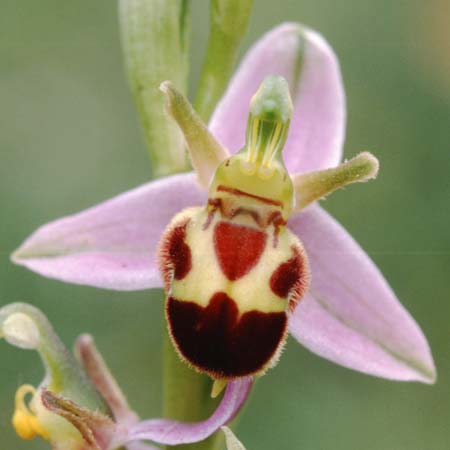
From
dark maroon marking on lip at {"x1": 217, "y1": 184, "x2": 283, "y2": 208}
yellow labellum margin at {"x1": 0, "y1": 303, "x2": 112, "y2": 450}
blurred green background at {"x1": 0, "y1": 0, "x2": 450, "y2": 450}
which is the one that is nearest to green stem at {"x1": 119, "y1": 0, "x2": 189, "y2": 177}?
dark maroon marking on lip at {"x1": 217, "y1": 184, "x2": 283, "y2": 208}

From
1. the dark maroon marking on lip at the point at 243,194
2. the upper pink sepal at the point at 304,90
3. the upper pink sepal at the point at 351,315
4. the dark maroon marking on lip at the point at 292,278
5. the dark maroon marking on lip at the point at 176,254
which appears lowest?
the upper pink sepal at the point at 351,315

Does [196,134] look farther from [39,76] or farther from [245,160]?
[39,76]

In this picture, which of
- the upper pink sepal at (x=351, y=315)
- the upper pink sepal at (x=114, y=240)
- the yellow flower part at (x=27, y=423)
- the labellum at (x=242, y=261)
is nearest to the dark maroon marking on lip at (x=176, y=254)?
the labellum at (x=242, y=261)

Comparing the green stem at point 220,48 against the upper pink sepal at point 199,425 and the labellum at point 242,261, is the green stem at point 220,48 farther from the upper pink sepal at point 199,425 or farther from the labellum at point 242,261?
the upper pink sepal at point 199,425

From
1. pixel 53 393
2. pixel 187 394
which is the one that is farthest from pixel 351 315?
pixel 53 393

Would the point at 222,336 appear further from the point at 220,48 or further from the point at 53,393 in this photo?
the point at 220,48

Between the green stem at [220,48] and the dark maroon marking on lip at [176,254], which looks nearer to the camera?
the dark maroon marking on lip at [176,254]

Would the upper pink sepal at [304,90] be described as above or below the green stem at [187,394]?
above

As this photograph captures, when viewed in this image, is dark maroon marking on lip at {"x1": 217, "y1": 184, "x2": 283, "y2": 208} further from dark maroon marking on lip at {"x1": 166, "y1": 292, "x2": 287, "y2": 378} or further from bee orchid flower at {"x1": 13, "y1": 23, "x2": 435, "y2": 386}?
dark maroon marking on lip at {"x1": 166, "y1": 292, "x2": 287, "y2": 378}
